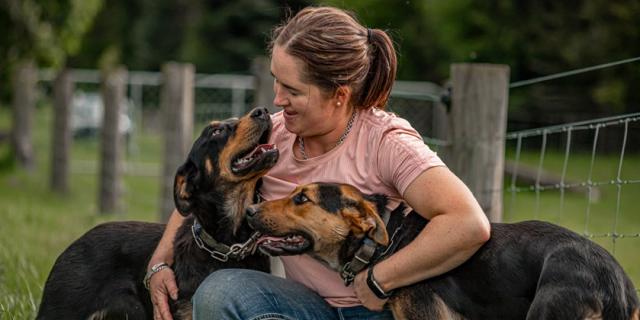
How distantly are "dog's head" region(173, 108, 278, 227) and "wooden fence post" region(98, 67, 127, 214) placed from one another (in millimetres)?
8485

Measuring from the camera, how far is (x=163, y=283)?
497 cm

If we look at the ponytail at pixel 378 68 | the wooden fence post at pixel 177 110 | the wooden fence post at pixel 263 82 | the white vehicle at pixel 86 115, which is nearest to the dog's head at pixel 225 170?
the ponytail at pixel 378 68

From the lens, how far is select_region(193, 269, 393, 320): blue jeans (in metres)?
4.39

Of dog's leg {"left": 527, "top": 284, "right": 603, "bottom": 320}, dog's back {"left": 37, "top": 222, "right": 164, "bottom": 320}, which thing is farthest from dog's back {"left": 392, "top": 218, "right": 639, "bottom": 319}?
dog's back {"left": 37, "top": 222, "right": 164, "bottom": 320}

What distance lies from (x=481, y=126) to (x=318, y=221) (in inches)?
64.6

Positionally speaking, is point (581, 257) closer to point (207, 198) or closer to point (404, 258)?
point (404, 258)

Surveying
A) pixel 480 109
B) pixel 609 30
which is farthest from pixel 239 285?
pixel 609 30

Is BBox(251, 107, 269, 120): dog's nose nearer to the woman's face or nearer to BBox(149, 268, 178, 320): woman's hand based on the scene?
the woman's face

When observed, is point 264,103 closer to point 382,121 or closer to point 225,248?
point 225,248

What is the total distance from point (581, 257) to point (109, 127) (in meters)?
10.3

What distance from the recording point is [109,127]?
13469mm

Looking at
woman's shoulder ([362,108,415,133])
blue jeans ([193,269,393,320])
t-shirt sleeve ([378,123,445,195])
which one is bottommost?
blue jeans ([193,269,393,320])

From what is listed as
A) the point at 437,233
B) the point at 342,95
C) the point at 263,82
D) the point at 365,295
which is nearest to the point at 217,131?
the point at 342,95

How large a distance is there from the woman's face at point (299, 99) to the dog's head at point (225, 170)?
457 mm
